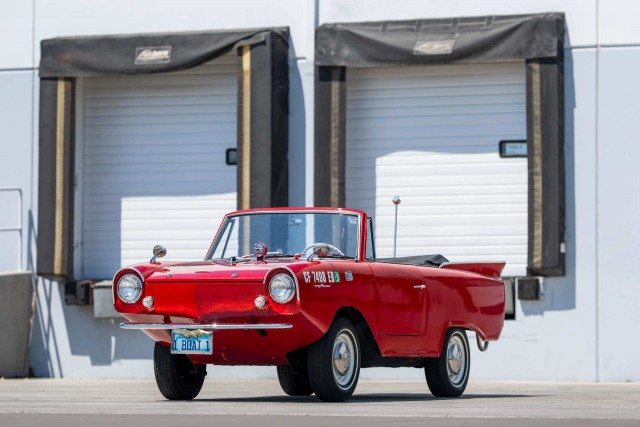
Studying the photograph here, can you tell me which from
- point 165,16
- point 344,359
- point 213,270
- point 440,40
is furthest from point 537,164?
point 213,270

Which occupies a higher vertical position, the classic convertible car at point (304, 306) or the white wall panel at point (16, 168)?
the white wall panel at point (16, 168)

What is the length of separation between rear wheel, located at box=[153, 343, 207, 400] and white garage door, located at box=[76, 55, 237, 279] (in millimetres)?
7136

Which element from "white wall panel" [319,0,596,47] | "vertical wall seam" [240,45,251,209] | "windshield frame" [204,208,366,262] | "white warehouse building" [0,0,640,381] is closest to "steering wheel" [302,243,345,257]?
"windshield frame" [204,208,366,262]

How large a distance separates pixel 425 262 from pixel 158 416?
3.94m

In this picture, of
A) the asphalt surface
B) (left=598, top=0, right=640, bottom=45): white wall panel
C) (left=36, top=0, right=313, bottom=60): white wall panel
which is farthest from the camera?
(left=36, top=0, right=313, bottom=60): white wall panel

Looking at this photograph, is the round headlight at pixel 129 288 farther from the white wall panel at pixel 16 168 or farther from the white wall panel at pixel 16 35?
the white wall panel at pixel 16 35

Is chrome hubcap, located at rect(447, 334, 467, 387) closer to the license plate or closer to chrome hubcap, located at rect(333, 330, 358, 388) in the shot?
chrome hubcap, located at rect(333, 330, 358, 388)

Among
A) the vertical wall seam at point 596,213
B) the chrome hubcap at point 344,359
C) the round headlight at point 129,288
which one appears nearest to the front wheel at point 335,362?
the chrome hubcap at point 344,359

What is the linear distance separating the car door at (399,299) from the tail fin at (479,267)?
2.68 feet

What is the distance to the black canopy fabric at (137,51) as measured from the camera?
17.8m

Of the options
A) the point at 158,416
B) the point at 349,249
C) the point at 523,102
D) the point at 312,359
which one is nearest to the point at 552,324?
the point at 523,102

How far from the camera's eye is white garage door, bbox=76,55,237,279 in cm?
1830

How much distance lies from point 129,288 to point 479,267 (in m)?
3.28

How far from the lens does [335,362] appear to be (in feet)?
33.7
